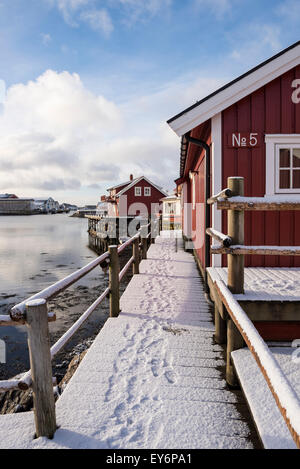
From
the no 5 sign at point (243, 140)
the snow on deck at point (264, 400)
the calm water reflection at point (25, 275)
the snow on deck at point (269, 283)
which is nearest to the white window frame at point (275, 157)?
the no 5 sign at point (243, 140)

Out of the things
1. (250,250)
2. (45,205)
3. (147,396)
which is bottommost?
(147,396)

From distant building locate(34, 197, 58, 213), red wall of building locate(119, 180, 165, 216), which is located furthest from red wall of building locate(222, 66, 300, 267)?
distant building locate(34, 197, 58, 213)

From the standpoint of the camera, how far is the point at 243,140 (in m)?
5.43

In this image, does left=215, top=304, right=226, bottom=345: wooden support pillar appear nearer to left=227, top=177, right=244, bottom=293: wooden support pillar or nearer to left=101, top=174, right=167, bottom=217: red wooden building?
left=227, top=177, right=244, bottom=293: wooden support pillar

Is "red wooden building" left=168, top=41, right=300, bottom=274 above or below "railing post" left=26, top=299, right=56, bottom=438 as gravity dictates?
above

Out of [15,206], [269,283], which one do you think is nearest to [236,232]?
[269,283]

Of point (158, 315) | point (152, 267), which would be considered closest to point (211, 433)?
point (158, 315)

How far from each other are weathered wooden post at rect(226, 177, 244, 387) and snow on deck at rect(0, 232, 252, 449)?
0.19 m

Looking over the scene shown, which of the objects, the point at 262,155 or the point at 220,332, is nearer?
the point at 220,332

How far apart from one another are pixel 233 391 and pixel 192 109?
14.1 ft

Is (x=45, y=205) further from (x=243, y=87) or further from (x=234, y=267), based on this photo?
(x=234, y=267)

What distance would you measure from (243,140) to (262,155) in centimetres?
43

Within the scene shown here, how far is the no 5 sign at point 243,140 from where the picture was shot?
5.42 meters

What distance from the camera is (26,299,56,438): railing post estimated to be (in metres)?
2.11
